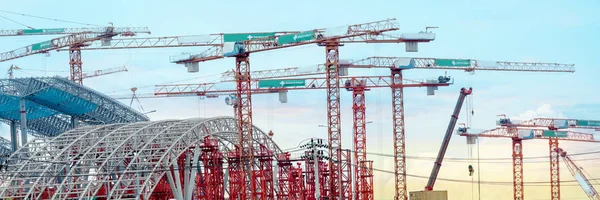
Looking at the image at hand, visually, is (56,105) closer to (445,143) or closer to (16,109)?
(16,109)

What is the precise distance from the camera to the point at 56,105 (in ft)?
430

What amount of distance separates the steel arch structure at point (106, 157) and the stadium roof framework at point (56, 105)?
13148 millimetres

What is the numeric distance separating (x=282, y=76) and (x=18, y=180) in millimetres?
40045

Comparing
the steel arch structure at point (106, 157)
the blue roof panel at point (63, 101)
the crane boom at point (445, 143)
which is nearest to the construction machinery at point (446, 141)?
the crane boom at point (445, 143)

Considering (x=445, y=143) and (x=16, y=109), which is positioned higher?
(x=16, y=109)

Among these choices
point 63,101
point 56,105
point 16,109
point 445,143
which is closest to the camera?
point 63,101

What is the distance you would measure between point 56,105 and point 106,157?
29.7 metres

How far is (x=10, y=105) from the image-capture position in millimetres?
129000

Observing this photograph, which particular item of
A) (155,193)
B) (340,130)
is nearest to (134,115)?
(155,193)

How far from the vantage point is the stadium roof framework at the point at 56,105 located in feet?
403

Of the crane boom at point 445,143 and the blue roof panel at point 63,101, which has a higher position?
the blue roof panel at point 63,101

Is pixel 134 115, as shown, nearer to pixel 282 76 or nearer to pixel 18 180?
pixel 282 76

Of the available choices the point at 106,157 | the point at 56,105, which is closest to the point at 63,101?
the point at 56,105

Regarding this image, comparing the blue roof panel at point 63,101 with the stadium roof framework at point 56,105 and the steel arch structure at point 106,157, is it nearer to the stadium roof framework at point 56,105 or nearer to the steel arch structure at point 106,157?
the stadium roof framework at point 56,105
